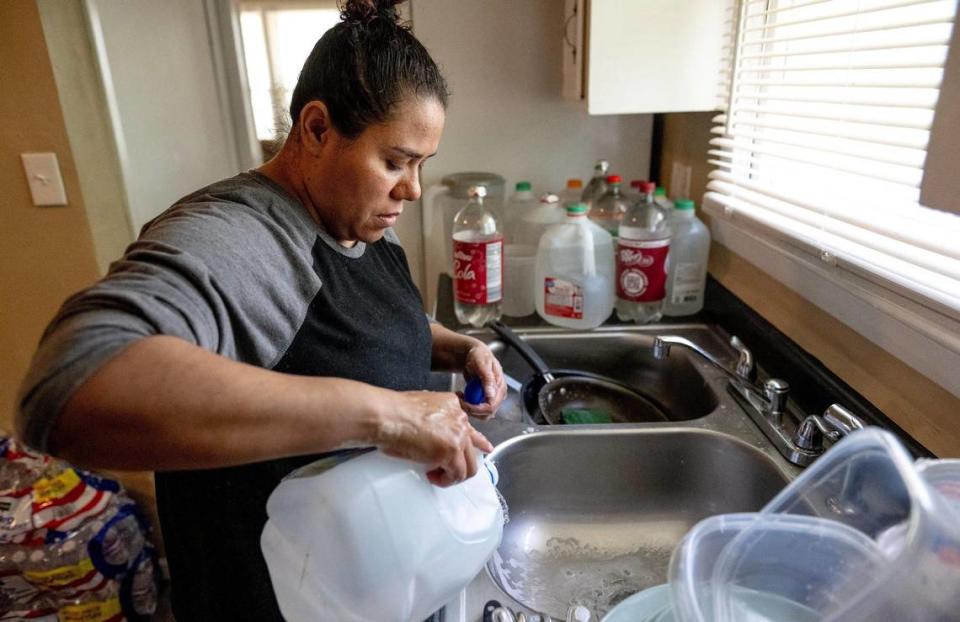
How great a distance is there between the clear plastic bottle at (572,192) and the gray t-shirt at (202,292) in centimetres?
102

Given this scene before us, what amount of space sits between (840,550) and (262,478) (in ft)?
2.15

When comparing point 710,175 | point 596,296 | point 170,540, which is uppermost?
point 710,175

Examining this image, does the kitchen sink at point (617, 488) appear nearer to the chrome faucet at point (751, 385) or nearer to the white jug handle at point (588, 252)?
the chrome faucet at point (751, 385)

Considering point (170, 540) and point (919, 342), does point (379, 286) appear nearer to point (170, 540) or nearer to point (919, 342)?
point (170, 540)

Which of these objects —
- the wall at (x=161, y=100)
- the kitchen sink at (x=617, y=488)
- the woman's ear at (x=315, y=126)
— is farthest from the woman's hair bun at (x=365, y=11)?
the wall at (x=161, y=100)

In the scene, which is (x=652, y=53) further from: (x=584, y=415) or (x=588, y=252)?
(x=584, y=415)

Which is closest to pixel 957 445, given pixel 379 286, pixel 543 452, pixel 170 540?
pixel 543 452

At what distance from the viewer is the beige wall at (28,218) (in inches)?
55.7

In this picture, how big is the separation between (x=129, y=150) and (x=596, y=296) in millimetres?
1271

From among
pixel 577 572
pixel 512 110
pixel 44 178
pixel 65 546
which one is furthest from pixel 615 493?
pixel 44 178

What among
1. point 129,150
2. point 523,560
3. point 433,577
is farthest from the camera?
point 129,150

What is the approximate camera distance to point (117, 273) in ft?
1.82

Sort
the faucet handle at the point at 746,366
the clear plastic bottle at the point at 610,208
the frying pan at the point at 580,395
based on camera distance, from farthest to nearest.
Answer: the clear plastic bottle at the point at 610,208 < the frying pan at the point at 580,395 < the faucet handle at the point at 746,366

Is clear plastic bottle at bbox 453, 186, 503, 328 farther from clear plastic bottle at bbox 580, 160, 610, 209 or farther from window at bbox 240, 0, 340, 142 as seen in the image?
window at bbox 240, 0, 340, 142
